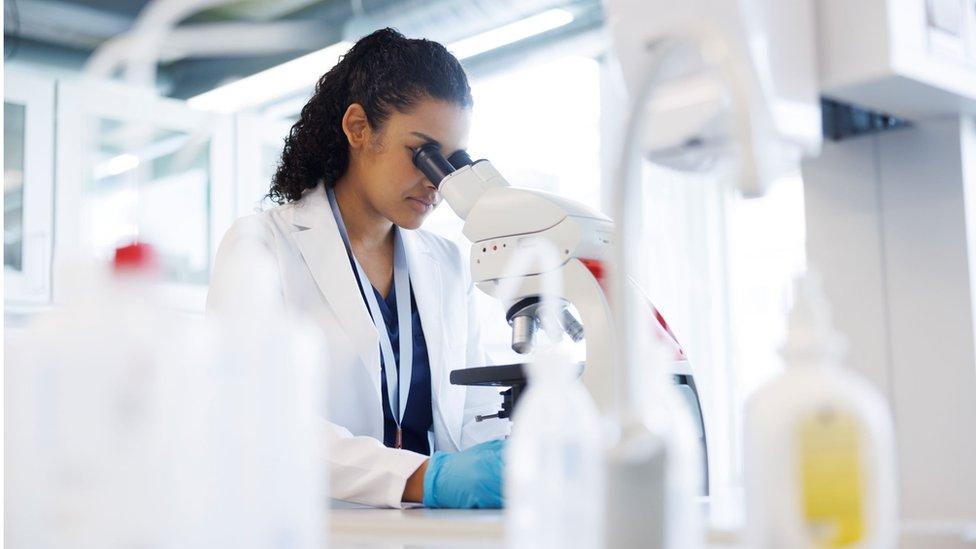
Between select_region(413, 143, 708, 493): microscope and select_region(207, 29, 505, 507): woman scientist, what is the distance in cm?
35

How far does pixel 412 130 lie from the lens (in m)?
1.92

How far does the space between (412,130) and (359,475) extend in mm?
716

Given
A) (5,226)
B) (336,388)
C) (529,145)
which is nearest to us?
(336,388)

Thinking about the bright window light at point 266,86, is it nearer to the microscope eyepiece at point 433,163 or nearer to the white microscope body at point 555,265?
the microscope eyepiece at point 433,163

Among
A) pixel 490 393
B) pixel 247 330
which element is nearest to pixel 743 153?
pixel 247 330

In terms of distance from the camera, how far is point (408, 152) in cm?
192

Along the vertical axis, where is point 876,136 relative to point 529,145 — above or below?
below

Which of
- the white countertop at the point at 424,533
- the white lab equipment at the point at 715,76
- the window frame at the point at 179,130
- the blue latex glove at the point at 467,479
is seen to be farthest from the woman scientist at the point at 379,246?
the white lab equipment at the point at 715,76

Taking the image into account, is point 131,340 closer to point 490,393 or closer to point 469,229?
point 469,229

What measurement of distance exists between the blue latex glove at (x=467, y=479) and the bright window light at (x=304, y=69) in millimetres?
2044

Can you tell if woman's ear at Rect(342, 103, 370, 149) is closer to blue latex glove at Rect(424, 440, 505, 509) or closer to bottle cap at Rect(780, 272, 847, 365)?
blue latex glove at Rect(424, 440, 505, 509)

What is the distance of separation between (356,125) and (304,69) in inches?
62.4

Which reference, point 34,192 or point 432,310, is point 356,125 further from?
point 34,192

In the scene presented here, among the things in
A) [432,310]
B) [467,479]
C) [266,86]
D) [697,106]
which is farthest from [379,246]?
[266,86]
